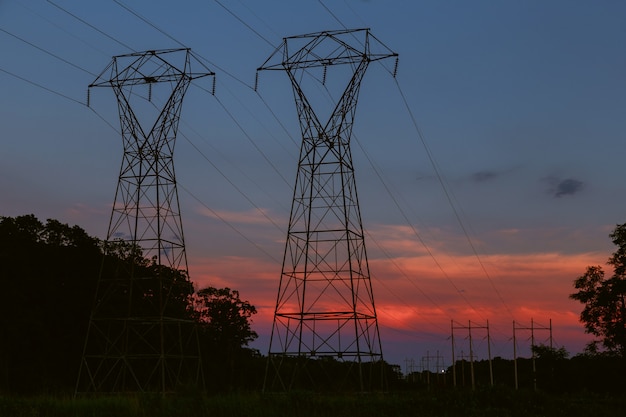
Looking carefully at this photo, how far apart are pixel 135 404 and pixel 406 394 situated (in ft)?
45.9

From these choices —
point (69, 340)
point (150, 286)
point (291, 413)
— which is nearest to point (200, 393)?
point (291, 413)

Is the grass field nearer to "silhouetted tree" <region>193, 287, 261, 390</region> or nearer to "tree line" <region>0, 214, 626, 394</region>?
"tree line" <region>0, 214, 626, 394</region>

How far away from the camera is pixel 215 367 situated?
7069cm

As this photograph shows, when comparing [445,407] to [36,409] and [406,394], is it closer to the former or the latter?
[406,394]

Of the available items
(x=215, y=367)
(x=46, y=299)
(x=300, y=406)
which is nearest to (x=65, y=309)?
(x=46, y=299)

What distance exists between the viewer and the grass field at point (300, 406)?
31719 millimetres

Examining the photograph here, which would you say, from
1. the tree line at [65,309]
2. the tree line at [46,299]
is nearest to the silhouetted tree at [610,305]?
the tree line at [65,309]

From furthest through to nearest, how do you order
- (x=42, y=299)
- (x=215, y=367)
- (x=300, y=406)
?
(x=215, y=367)
(x=42, y=299)
(x=300, y=406)

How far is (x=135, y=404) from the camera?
1312 inches

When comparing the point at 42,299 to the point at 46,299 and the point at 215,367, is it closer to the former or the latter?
the point at 46,299

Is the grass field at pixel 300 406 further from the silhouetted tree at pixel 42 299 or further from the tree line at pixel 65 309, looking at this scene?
the silhouetted tree at pixel 42 299

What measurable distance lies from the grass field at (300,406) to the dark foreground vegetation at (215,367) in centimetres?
7

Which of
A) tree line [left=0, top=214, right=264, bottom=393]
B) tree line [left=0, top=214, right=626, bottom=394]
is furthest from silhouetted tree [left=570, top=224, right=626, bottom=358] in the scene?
tree line [left=0, top=214, right=264, bottom=393]

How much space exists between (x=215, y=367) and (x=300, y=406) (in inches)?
1528
